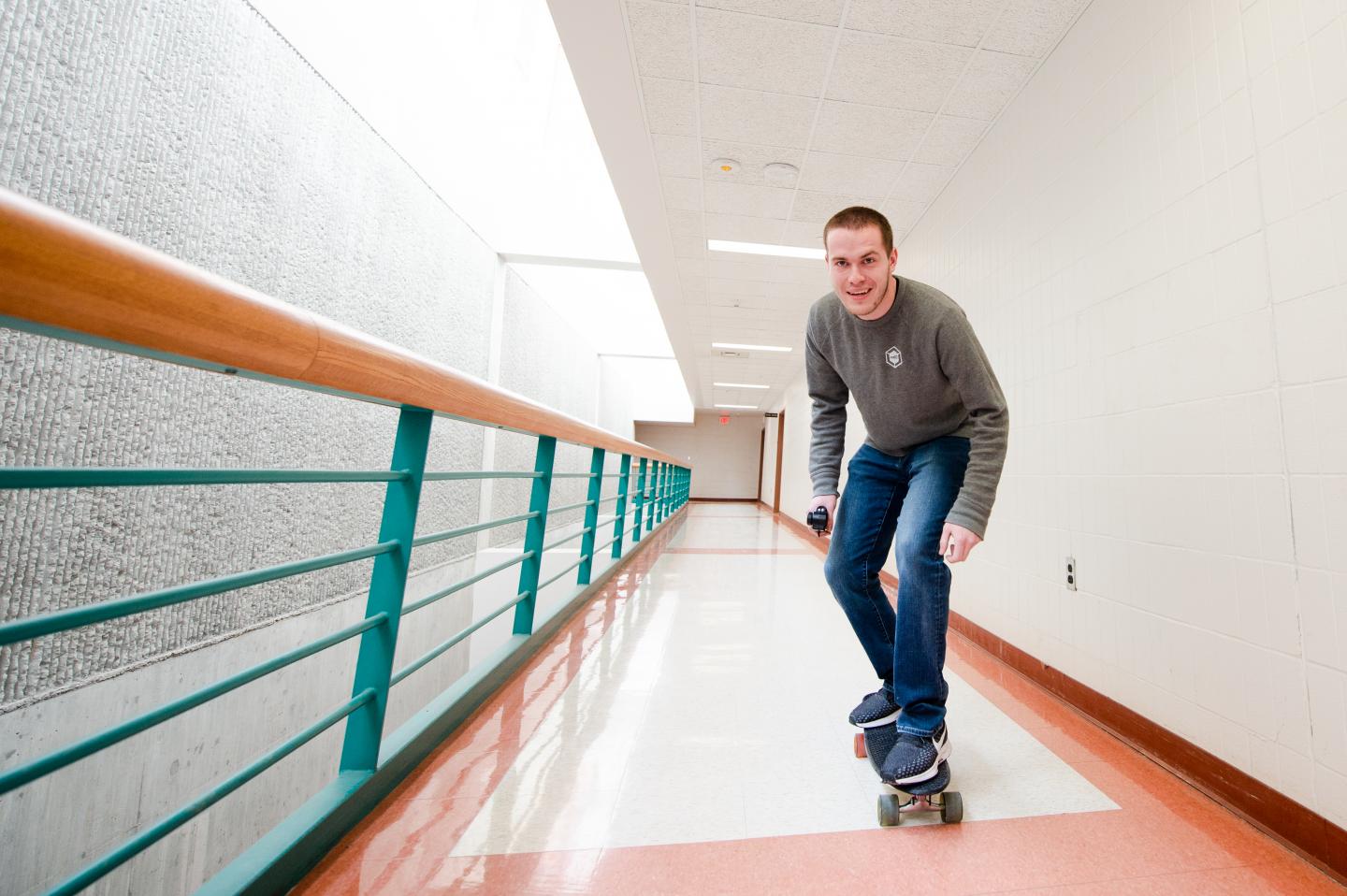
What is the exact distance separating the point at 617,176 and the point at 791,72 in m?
1.28

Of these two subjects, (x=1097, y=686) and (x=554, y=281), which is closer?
(x=1097, y=686)

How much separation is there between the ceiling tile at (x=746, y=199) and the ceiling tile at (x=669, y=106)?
1.93 feet

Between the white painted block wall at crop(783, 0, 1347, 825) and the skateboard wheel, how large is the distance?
0.81 m

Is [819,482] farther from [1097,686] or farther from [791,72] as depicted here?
[791,72]

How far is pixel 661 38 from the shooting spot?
2.34 meters

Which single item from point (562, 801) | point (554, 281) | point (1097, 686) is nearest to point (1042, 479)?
point (1097, 686)

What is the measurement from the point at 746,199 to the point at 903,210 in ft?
3.28

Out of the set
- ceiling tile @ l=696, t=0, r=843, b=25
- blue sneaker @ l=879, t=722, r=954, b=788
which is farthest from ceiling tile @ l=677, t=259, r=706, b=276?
blue sneaker @ l=879, t=722, r=954, b=788

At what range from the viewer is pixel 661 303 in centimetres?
578

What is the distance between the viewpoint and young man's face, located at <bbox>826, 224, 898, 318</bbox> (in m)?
1.17

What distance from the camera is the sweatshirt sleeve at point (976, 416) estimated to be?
3.58 feet

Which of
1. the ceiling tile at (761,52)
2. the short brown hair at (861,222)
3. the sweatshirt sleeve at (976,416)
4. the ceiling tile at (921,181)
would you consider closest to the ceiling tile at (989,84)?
the ceiling tile at (921,181)

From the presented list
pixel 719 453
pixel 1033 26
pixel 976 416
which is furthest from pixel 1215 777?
pixel 719 453

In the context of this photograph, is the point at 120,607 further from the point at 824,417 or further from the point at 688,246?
the point at 688,246
